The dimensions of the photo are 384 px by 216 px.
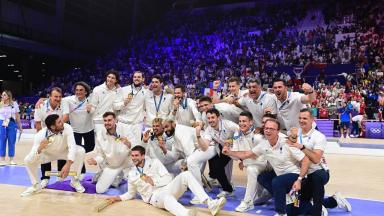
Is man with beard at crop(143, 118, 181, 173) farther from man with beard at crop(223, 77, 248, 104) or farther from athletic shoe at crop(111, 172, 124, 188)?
man with beard at crop(223, 77, 248, 104)

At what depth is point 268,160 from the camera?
4.85 meters

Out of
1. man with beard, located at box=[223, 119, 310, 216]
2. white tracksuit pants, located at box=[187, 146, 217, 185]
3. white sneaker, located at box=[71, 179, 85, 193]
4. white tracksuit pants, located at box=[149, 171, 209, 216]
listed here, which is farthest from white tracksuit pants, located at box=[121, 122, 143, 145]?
man with beard, located at box=[223, 119, 310, 216]

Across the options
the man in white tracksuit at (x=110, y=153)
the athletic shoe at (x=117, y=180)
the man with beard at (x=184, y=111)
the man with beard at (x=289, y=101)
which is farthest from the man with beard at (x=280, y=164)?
the athletic shoe at (x=117, y=180)

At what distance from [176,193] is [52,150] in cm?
241

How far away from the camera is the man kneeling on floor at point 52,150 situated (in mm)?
5762

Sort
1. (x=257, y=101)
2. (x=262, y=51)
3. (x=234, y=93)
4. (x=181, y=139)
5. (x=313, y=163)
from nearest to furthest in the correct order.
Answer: (x=313, y=163), (x=257, y=101), (x=181, y=139), (x=234, y=93), (x=262, y=51)

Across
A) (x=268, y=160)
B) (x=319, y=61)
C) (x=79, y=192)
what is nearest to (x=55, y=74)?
(x=319, y=61)

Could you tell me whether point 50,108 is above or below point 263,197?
above

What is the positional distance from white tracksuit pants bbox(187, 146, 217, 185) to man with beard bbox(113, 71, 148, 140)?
169cm

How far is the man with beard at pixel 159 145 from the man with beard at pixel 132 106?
773 millimetres

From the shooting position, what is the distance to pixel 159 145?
19.5 ft

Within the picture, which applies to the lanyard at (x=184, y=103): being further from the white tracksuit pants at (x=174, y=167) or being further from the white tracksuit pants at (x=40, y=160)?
the white tracksuit pants at (x=40, y=160)

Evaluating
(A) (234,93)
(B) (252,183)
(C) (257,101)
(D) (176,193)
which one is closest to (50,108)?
(D) (176,193)

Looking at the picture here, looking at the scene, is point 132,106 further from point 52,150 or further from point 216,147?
point 216,147
